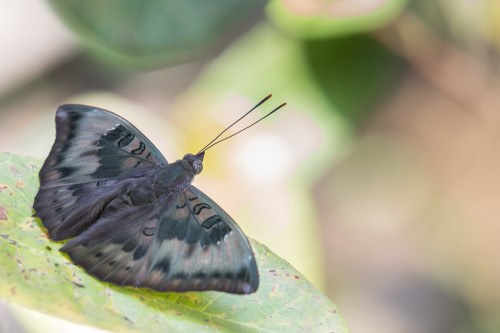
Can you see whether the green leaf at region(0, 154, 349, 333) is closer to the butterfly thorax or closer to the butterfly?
the butterfly

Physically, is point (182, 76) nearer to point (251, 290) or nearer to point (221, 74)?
point (221, 74)

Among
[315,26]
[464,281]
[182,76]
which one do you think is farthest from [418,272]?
[182,76]

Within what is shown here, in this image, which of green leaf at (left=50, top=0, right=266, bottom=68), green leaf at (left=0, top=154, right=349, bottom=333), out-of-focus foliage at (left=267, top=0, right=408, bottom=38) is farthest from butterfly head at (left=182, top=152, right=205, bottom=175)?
out-of-focus foliage at (left=267, top=0, right=408, bottom=38)

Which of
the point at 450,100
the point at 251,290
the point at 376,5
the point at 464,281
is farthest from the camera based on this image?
the point at 450,100

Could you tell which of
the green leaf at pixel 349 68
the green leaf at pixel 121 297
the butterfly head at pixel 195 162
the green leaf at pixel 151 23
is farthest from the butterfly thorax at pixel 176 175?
the green leaf at pixel 349 68

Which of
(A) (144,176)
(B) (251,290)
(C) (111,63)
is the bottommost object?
(B) (251,290)

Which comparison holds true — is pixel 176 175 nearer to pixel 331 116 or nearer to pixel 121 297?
pixel 121 297

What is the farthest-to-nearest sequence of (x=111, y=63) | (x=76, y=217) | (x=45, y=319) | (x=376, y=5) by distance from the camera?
1. (x=376, y=5)
2. (x=111, y=63)
3. (x=45, y=319)
4. (x=76, y=217)
